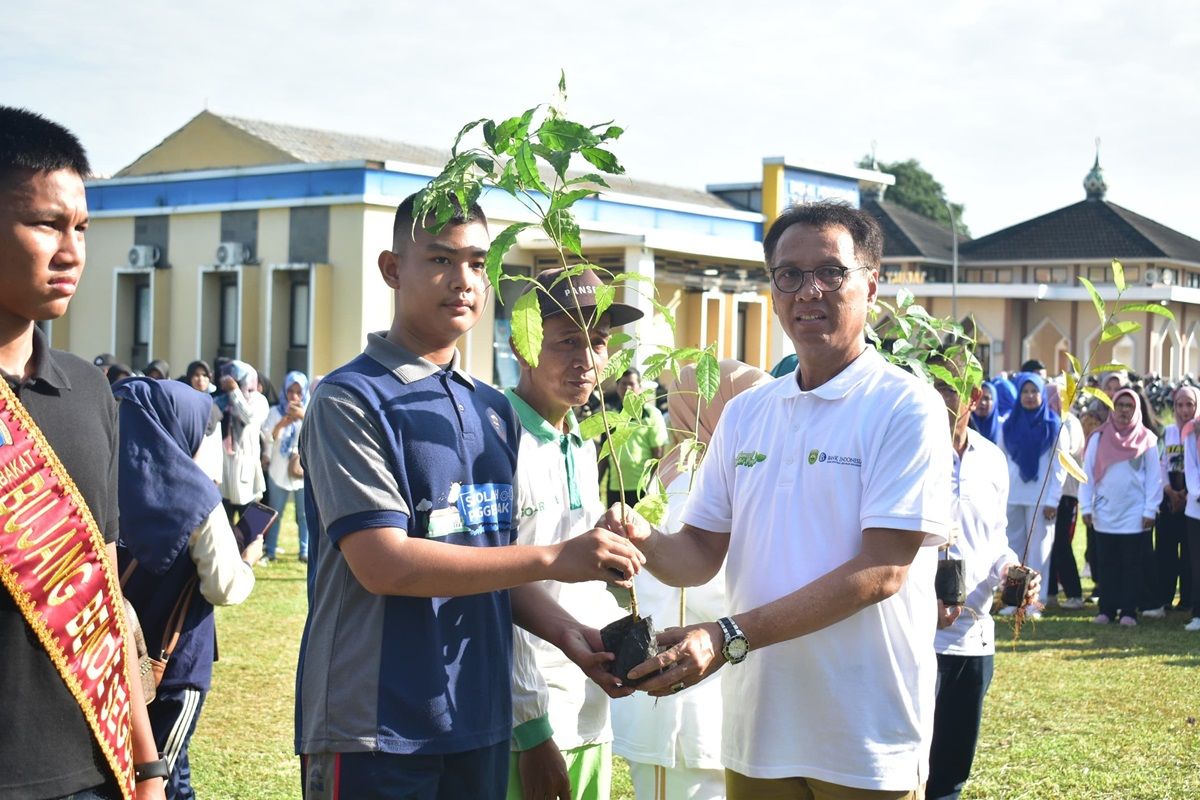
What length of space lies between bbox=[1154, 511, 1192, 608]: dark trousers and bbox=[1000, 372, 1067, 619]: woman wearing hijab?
0.97 meters

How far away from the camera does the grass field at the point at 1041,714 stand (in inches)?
245

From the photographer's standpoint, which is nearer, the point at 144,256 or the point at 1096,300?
the point at 1096,300

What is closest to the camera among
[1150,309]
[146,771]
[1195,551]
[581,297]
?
[146,771]

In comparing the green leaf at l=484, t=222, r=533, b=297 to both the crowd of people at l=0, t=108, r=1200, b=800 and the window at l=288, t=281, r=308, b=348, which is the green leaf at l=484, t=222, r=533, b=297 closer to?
the crowd of people at l=0, t=108, r=1200, b=800

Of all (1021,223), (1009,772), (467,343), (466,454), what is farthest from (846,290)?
(1021,223)

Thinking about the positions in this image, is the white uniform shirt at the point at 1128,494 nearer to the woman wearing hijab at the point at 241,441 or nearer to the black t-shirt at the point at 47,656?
the woman wearing hijab at the point at 241,441

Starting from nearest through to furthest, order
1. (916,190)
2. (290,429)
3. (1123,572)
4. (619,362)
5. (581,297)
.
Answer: (619,362) → (581,297) → (1123,572) → (290,429) → (916,190)

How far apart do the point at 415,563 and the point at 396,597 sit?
0.49 ft

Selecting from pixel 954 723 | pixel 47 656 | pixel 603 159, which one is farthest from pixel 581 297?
pixel 954 723

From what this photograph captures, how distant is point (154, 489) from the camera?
3.99 metres

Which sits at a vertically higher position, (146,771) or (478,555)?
(478,555)

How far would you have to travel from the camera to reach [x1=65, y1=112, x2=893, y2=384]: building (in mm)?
23828

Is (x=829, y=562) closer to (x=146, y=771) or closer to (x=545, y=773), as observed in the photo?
(x=545, y=773)

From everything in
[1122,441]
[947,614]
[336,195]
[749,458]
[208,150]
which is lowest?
[947,614]
